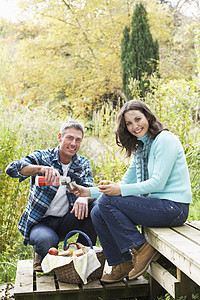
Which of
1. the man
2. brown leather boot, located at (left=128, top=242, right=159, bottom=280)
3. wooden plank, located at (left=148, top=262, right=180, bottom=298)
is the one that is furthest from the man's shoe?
wooden plank, located at (left=148, top=262, right=180, bottom=298)

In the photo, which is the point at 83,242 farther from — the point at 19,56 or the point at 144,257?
the point at 19,56

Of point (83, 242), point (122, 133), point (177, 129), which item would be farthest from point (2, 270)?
point (177, 129)

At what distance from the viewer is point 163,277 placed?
2.29 meters

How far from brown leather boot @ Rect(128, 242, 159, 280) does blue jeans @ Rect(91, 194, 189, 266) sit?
2.8 inches


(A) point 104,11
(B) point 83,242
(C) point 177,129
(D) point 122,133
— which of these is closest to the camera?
(D) point 122,133

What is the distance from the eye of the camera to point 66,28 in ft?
38.6

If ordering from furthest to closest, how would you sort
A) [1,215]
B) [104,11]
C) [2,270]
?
[104,11] → [1,215] → [2,270]

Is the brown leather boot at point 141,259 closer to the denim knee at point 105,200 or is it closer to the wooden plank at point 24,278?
the denim knee at point 105,200

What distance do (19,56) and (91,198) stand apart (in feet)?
33.7

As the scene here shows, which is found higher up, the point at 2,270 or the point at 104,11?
the point at 104,11

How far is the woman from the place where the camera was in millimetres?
2344

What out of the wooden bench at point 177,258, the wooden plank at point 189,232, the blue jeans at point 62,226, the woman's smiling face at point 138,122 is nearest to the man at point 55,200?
the blue jeans at point 62,226

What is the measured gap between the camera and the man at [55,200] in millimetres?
2699

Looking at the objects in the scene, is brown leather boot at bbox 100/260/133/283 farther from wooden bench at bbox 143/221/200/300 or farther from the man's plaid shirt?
the man's plaid shirt
